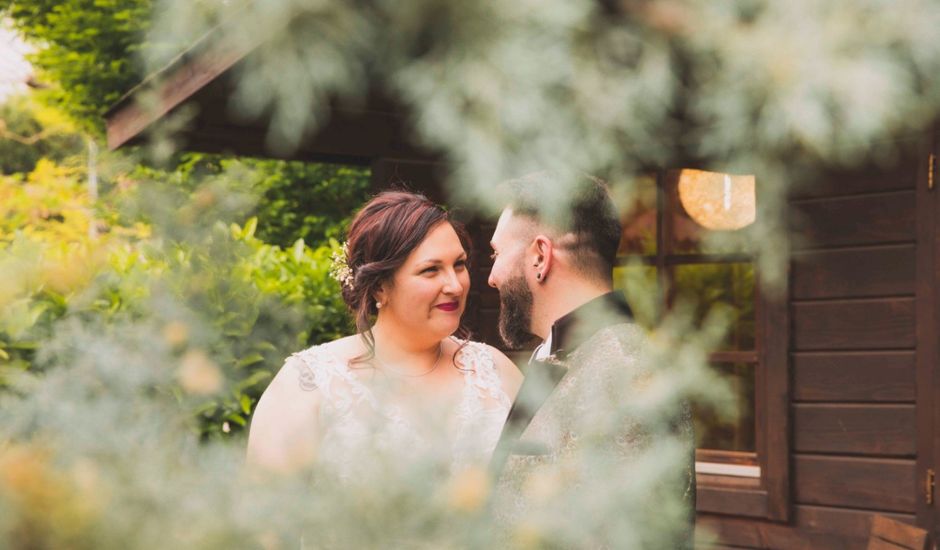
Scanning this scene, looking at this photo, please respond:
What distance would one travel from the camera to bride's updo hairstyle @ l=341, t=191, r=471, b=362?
8.54 ft

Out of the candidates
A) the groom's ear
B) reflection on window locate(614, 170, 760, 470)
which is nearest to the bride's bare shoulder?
the groom's ear

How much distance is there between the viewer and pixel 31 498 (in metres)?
0.57

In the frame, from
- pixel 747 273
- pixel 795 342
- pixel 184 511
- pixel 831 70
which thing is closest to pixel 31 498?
pixel 184 511

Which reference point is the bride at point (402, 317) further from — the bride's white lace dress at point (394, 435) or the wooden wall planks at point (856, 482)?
the wooden wall planks at point (856, 482)

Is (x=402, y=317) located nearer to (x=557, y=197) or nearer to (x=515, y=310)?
(x=515, y=310)

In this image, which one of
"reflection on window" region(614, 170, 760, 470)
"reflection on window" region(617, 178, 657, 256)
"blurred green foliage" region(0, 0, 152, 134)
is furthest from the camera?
"blurred green foliage" region(0, 0, 152, 134)

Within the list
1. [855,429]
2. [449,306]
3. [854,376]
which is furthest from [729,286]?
[449,306]

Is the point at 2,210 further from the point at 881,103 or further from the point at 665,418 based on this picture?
the point at 881,103

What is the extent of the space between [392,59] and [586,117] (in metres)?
0.16

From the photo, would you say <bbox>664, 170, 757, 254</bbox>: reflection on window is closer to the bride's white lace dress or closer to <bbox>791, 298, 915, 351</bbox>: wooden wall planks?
<bbox>791, 298, 915, 351</bbox>: wooden wall planks

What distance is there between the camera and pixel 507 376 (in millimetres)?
2945

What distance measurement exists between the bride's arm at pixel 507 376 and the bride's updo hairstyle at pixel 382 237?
0.40 meters

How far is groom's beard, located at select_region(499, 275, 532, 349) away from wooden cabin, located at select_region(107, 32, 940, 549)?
1513 millimetres

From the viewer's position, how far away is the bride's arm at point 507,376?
2.87 m
